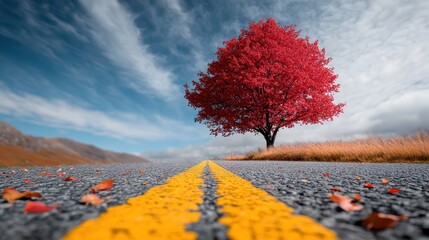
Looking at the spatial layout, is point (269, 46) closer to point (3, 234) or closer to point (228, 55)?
point (228, 55)

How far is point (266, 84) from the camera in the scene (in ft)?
48.4

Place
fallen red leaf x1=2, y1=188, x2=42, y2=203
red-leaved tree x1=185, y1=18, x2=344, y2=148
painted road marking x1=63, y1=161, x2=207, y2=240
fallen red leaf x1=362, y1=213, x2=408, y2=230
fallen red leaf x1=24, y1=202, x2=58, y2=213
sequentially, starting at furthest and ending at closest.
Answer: red-leaved tree x1=185, y1=18, x2=344, y2=148, fallen red leaf x1=2, y1=188, x2=42, y2=203, fallen red leaf x1=24, y1=202, x2=58, y2=213, fallen red leaf x1=362, y1=213, x2=408, y2=230, painted road marking x1=63, y1=161, x2=207, y2=240

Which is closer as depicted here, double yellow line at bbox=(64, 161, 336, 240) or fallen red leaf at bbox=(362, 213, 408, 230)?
double yellow line at bbox=(64, 161, 336, 240)

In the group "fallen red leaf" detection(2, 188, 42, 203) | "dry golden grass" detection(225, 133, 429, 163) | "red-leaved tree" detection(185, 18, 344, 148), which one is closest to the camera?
"fallen red leaf" detection(2, 188, 42, 203)

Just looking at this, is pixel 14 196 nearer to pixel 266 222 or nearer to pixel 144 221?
pixel 144 221

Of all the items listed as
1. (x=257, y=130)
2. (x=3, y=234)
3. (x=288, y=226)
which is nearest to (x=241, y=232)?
(x=288, y=226)

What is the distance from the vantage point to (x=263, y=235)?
3.44 feet

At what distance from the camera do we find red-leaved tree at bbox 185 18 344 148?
1447 centimetres

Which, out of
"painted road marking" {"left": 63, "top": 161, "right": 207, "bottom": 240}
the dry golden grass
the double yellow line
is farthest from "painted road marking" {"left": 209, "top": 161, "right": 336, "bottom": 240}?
the dry golden grass

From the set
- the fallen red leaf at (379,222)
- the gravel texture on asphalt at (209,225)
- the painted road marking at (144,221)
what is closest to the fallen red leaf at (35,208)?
the painted road marking at (144,221)

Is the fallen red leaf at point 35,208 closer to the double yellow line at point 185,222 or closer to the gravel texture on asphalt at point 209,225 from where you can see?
the double yellow line at point 185,222

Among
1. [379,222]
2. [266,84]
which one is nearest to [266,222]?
[379,222]

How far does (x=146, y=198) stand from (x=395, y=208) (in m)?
1.63

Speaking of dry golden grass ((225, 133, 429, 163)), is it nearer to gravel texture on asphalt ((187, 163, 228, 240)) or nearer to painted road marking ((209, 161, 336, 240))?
painted road marking ((209, 161, 336, 240))
